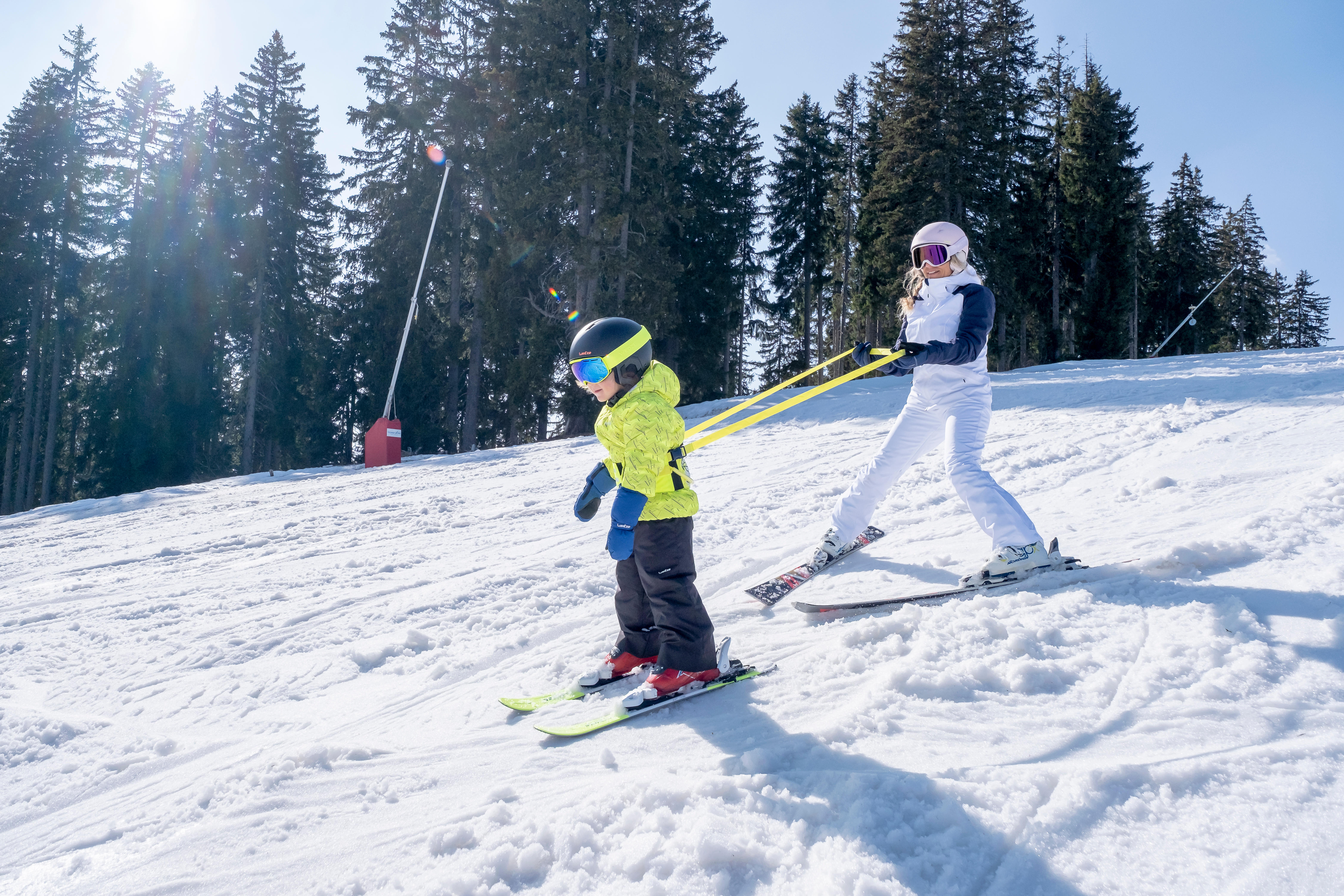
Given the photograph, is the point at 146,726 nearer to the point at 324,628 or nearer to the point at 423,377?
the point at 324,628

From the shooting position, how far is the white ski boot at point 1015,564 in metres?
3.40

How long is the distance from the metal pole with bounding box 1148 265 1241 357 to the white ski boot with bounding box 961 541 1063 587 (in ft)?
73.4

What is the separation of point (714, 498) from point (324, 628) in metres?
3.49

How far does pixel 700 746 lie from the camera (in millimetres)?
2434

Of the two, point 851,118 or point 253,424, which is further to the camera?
point 851,118

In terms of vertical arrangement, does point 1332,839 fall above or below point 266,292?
below

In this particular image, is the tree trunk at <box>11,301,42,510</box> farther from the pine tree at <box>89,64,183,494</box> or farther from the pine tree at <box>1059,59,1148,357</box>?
the pine tree at <box>1059,59,1148,357</box>

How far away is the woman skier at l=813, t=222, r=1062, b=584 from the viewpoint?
135 inches

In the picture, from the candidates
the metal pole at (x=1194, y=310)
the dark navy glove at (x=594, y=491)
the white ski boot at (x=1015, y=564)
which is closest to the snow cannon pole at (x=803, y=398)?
the dark navy glove at (x=594, y=491)

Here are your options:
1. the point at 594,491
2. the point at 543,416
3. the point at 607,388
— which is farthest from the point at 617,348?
the point at 543,416

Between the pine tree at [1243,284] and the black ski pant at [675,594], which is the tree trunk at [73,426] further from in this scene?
the pine tree at [1243,284]

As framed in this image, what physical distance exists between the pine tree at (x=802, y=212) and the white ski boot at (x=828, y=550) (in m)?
26.1

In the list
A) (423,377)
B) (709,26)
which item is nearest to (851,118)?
(709,26)

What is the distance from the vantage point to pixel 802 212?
1196 inches
